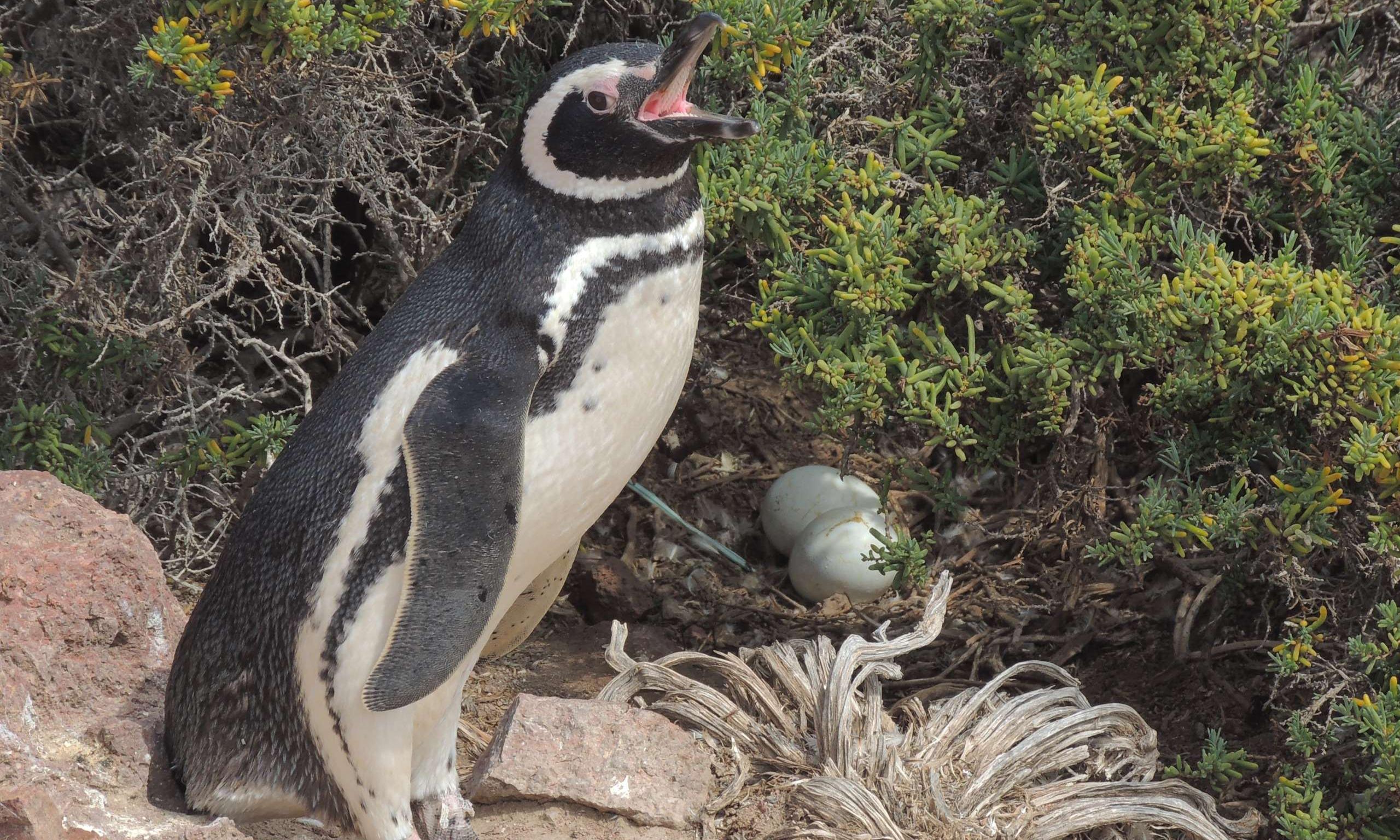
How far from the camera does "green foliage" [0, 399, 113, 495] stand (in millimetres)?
2846

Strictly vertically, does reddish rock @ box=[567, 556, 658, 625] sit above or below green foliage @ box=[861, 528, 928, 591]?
below

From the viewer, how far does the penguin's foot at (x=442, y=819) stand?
2.15m

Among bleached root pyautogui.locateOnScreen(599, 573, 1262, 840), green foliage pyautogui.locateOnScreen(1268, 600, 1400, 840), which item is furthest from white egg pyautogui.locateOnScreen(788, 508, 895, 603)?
green foliage pyautogui.locateOnScreen(1268, 600, 1400, 840)

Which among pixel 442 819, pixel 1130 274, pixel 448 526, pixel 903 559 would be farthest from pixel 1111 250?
pixel 442 819

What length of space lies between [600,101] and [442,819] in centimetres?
113

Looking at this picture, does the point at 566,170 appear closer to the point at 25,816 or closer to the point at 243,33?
the point at 243,33

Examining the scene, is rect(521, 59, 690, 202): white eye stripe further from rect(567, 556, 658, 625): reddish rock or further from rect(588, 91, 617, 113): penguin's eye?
rect(567, 556, 658, 625): reddish rock

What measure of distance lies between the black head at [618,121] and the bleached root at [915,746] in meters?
1.02

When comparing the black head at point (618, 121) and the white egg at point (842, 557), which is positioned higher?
the black head at point (618, 121)

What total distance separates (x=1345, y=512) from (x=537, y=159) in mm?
1442

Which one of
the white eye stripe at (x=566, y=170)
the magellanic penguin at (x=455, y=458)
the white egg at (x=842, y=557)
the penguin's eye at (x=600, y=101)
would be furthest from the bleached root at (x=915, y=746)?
the penguin's eye at (x=600, y=101)

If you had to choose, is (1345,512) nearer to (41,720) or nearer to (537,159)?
(537,159)

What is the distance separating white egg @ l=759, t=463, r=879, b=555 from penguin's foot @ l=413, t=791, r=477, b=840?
1144 mm

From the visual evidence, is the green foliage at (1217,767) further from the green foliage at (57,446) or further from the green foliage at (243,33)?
the green foliage at (57,446)
